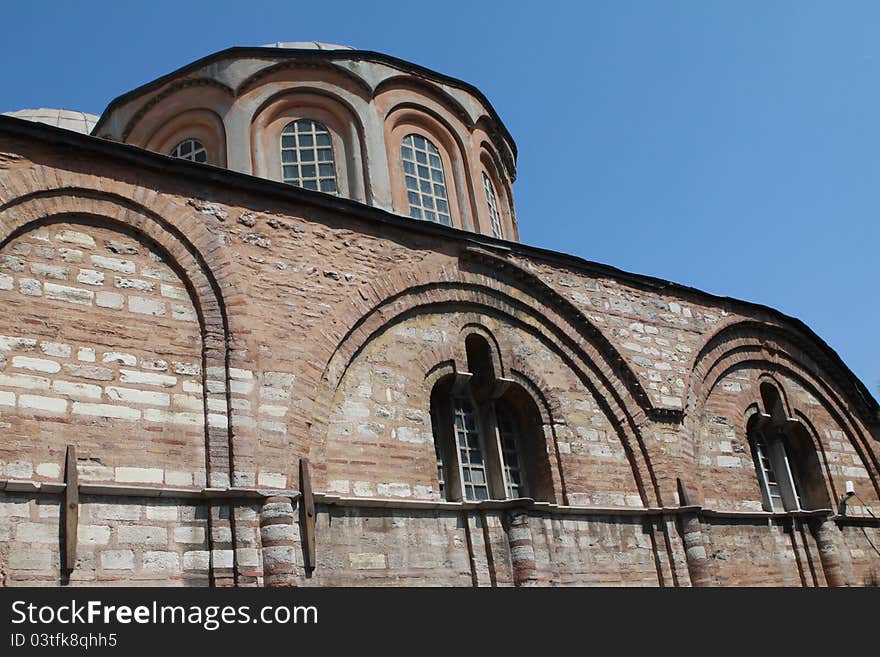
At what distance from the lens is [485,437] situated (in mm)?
9375

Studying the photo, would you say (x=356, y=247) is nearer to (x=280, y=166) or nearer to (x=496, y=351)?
(x=496, y=351)

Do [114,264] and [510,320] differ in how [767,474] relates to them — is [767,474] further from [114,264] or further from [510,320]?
[114,264]

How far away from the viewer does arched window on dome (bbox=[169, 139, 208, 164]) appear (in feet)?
39.3

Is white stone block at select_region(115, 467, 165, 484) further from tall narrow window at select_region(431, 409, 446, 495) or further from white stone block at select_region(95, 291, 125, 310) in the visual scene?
tall narrow window at select_region(431, 409, 446, 495)

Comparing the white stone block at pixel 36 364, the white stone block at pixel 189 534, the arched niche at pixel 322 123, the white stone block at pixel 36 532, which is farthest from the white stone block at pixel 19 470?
the arched niche at pixel 322 123

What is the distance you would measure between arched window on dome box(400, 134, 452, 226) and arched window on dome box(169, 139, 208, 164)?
8.15ft

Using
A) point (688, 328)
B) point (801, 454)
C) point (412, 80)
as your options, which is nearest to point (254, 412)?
point (688, 328)

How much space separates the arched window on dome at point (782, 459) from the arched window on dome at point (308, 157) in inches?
233

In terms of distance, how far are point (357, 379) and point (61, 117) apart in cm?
887

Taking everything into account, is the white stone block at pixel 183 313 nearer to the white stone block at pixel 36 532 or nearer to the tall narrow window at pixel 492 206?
the white stone block at pixel 36 532

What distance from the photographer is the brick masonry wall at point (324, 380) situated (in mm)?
6992

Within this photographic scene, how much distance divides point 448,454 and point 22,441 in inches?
152

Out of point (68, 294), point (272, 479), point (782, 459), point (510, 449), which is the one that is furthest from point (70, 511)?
point (782, 459)
